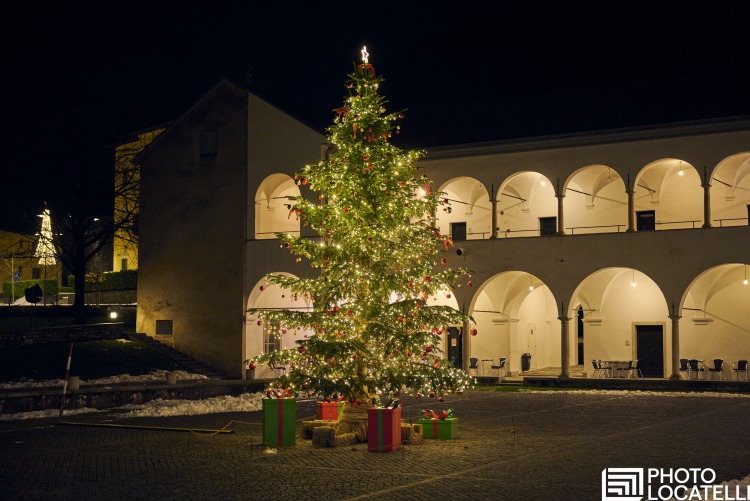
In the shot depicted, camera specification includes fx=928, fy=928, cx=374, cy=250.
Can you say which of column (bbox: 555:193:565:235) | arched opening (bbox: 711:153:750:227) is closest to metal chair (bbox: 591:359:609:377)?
column (bbox: 555:193:565:235)

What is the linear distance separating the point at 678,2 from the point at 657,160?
12.0 metres

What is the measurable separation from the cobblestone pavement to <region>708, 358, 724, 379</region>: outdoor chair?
11.2 metres

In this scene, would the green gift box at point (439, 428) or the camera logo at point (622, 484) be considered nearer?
the camera logo at point (622, 484)

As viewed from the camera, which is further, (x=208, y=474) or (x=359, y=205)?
(x=359, y=205)

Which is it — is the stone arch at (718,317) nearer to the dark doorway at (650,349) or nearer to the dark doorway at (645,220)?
the dark doorway at (650,349)

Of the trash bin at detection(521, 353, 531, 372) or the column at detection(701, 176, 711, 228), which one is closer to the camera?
the column at detection(701, 176, 711, 228)

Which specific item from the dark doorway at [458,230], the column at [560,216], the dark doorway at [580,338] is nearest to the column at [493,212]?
the column at [560,216]

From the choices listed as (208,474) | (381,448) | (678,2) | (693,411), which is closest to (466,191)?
(678,2)

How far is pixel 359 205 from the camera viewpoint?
17.0 meters

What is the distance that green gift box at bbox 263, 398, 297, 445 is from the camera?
15617 mm

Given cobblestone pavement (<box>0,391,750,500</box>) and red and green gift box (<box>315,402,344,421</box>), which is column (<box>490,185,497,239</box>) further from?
red and green gift box (<box>315,402,344,421</box>)

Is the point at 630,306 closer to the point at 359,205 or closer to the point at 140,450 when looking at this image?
the point at 359,205

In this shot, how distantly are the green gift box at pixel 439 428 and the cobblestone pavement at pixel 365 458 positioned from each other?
0.74 feet

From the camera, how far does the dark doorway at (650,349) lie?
116 feet
